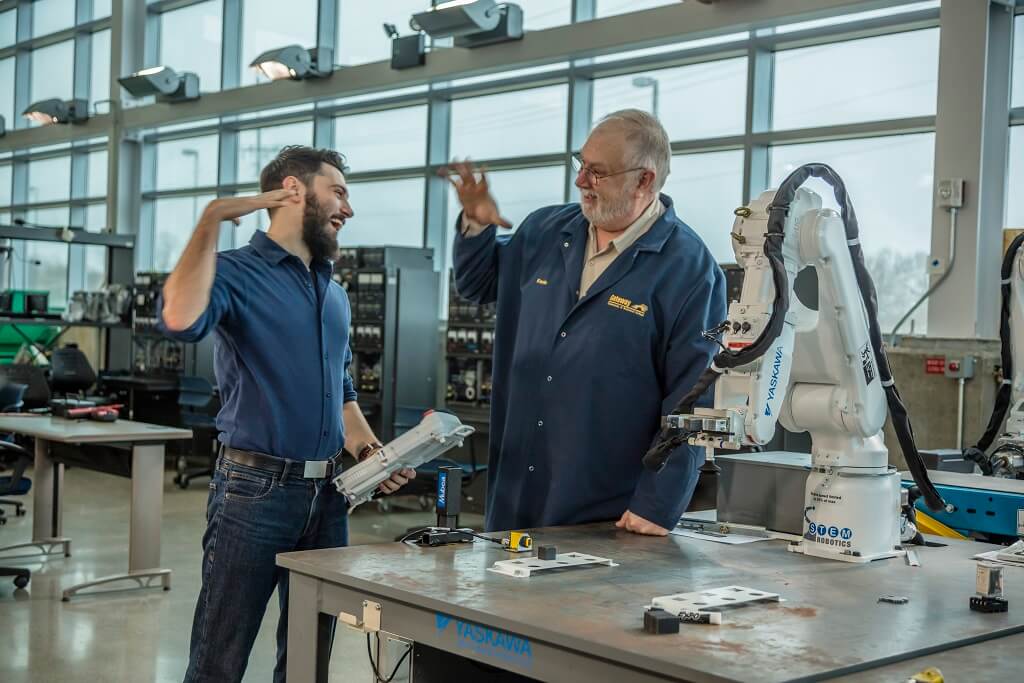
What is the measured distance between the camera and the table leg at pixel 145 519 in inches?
216

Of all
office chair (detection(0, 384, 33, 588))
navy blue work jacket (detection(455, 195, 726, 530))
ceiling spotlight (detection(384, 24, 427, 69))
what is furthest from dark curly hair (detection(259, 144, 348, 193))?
ceiling spotlight (detection(384, 24, 427, 69))

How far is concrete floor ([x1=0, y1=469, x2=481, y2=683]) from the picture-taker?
4.35 m

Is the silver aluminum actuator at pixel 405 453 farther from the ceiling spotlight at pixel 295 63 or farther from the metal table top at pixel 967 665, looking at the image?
the ceiling spotlight at pixel 295 63

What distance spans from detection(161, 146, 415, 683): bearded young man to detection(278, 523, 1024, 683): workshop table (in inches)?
20.1

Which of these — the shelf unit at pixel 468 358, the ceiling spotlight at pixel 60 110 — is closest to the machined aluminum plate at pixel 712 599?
the shelf unit at pixel 468 358

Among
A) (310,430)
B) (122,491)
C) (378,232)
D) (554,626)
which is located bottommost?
(122,491)

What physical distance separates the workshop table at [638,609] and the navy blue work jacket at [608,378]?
18 cm

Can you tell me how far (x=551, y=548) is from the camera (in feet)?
6.72

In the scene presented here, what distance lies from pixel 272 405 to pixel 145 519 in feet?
10.7

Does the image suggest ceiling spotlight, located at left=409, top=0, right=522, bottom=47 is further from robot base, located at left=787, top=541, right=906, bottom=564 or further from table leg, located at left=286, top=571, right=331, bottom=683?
table leg, located at left=286, top=571, right=331, bottom=683

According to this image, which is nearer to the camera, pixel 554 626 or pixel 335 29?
pixel 554 626

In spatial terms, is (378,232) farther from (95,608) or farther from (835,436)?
(835,436)

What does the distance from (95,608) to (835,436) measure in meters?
4.10

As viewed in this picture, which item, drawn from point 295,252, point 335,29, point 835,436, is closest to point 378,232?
point 335,29
